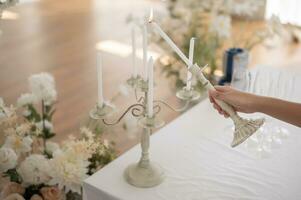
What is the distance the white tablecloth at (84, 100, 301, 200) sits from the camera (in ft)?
4.25

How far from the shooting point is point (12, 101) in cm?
322

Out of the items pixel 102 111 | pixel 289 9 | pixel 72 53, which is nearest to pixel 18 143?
pixel 102 111

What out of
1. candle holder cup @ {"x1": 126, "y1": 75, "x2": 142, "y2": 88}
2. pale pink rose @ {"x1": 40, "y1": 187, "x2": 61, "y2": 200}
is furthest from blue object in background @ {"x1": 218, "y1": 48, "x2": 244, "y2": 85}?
pale pink rose @ {"x1": 40, "y1": 187, "x2": 61, "y2": 200}

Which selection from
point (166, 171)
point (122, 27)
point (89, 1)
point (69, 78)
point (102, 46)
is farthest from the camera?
point (89, 1)

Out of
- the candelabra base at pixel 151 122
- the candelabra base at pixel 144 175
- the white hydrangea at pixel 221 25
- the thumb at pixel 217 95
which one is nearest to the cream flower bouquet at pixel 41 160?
the candelabra base at pixel 144 175

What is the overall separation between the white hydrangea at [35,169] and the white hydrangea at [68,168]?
0.19ft

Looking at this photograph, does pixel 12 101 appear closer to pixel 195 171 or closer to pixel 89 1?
pixel 195 171

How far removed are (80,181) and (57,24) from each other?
3.75m

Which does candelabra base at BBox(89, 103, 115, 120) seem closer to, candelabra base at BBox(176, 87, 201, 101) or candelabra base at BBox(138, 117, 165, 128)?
candelabra base at BBox(138, 117, 165, 128)

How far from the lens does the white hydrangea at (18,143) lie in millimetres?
1501

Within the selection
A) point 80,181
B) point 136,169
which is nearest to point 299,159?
point 136,169

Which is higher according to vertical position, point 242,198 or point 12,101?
point 242,198

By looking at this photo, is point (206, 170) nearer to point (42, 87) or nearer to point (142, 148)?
point (142, 148)

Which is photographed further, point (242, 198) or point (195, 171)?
point (195, 171)
